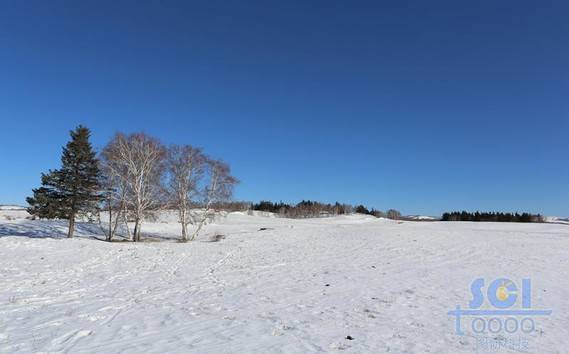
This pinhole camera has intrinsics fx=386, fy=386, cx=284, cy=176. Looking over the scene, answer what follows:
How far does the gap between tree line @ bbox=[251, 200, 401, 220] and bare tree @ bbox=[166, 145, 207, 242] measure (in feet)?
294

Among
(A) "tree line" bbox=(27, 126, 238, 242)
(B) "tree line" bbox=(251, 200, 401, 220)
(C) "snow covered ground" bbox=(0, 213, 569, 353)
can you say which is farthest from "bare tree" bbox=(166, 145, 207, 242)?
(B) "tree line" bbox=(251, 200, 401, 220)

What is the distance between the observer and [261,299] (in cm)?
1164

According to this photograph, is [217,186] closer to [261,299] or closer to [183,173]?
[183,173]

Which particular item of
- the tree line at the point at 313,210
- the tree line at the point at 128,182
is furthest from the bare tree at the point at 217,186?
the tree line at the point at 313,210

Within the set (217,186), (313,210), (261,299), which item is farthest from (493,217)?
(261,299)

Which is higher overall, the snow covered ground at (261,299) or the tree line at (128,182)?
the tree line at (128,182)

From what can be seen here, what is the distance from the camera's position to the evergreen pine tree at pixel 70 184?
34844 mm

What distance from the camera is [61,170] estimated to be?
116 feet

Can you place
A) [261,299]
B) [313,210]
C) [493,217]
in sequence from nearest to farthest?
[261,299] → [493,217] → [313,210]

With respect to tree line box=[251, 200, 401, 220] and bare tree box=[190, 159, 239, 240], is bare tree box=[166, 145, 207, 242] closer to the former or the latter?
bare tree box=[190, 159, 239, 240]

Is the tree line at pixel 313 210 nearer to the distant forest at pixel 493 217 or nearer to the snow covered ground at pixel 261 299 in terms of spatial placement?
the distant forest at pixel 493 217

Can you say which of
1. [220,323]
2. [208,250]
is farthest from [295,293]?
[208,250]

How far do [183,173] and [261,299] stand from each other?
97.3 ft

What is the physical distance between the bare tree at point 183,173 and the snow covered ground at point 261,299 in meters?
16.1
